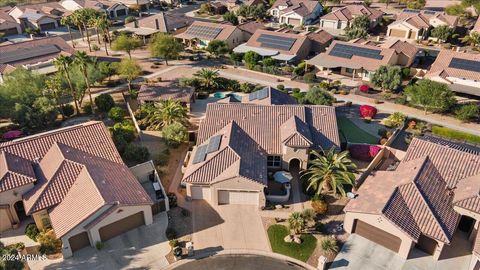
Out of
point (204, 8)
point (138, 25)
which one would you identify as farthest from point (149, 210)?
point (204, 8)

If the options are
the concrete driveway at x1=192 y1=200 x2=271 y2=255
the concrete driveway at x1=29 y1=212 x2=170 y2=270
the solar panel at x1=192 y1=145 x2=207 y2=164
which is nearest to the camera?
the concrete driveway at x1=29 y1=212 x2=170 y2=270

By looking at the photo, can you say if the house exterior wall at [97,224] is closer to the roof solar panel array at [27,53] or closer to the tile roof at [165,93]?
the tile roof at [165,93]

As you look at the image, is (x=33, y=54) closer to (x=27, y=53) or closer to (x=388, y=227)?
(x=27, y=53)

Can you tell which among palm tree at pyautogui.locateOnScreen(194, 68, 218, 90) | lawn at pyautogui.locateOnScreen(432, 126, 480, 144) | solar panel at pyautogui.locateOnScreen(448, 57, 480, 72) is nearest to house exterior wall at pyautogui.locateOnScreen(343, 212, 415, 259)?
lawn at pyautogui.locateOnScreen(432, 126, 480, 144)

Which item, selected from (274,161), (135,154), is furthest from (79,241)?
(274,161)

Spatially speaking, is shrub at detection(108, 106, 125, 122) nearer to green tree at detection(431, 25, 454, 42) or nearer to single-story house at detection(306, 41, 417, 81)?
single-story house at detection(306, 41, 417, 81)

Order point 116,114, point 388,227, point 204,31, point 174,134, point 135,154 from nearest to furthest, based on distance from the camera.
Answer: point 388,227 < point 135,154 < point 174,134 < point 116,114 < point 204,31

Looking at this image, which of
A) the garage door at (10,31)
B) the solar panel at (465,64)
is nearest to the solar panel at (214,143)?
the solar panel at (465,64)
